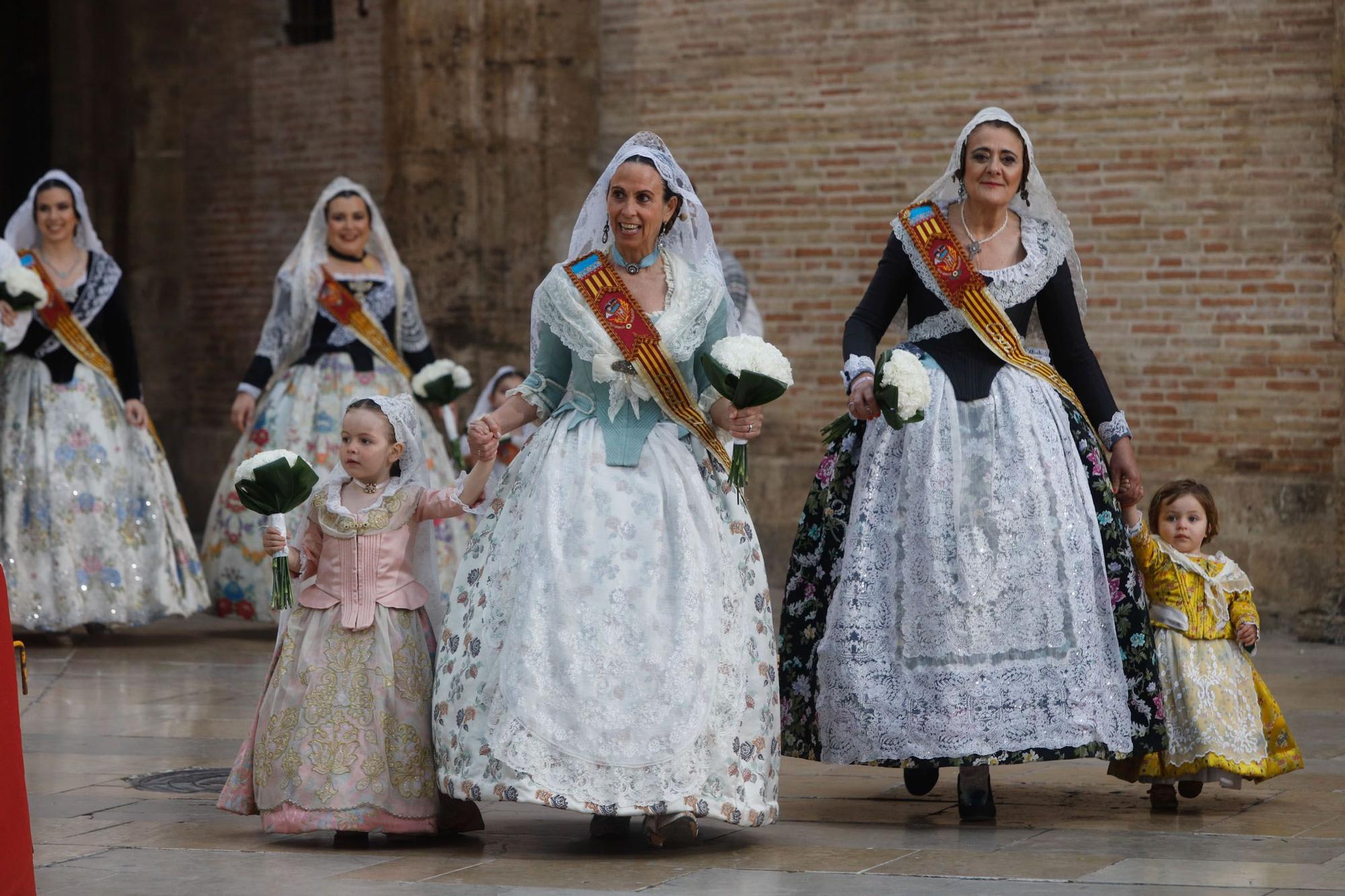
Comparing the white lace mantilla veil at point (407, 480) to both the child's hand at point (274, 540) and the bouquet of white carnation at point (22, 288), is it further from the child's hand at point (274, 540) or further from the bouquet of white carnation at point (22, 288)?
the bouquet of white carnation at point (22, 288)

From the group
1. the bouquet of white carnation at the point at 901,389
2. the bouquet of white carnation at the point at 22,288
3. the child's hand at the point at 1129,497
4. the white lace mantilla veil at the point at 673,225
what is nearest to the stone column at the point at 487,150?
the bouquet of white carnation at the point at 22,288

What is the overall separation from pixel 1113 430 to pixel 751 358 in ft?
4.29

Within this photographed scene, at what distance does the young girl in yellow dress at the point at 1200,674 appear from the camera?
605cm

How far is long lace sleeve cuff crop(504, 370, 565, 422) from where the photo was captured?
5812 mm

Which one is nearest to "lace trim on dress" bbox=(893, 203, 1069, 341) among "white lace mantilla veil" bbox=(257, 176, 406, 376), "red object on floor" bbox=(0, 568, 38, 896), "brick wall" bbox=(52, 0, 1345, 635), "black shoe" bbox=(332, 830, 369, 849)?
"black shoe" bbox=(332, 830, 369, 849)

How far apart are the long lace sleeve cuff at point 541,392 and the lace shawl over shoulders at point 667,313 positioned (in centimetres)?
13

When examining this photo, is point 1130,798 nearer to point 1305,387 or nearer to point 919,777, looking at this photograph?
point 919,777

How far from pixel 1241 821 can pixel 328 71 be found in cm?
1044

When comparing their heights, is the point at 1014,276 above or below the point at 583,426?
above

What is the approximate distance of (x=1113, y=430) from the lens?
617 centimetres

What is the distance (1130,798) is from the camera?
6355 millimetres

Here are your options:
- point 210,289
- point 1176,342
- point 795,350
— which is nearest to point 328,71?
point 210,289

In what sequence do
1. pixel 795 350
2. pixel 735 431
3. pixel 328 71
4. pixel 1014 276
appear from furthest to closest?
1. pixel 328 71
2. pixel 795 350
3. pixel 1014 276
4. pixel 735 431

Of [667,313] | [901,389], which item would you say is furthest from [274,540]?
[901,389]
